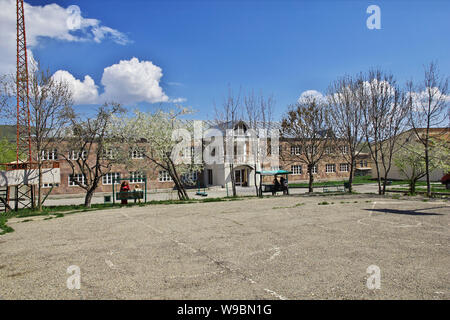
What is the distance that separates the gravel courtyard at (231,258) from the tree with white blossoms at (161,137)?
1099 centimetres

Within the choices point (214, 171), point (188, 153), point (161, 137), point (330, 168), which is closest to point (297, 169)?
point (330, 168)

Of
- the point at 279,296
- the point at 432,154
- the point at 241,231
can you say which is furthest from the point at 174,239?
the point at 432,154

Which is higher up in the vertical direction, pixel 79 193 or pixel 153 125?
pixel 153 125

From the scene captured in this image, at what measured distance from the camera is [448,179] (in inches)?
1230

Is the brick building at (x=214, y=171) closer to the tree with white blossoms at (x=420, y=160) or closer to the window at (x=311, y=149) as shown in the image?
the window at (x=311, y=149)

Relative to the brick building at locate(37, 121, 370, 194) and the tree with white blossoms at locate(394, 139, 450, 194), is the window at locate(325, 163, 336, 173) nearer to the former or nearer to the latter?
the brick building at locate(37, 121, 370, 194)

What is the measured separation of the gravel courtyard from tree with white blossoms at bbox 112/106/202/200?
10992mm

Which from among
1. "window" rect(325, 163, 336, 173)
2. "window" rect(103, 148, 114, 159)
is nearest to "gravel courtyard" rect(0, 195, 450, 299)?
"window" rect(103, 148, 114, 159)

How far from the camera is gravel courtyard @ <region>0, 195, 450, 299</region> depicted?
5113 mm

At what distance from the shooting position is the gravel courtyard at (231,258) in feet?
16.8

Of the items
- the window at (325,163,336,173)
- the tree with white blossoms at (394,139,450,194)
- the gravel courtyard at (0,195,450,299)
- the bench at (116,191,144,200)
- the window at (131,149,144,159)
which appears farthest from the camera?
the window at (325,163,336,173)

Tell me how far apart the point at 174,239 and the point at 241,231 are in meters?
2.26

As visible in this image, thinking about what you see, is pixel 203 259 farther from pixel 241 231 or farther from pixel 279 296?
pixel 241 231
